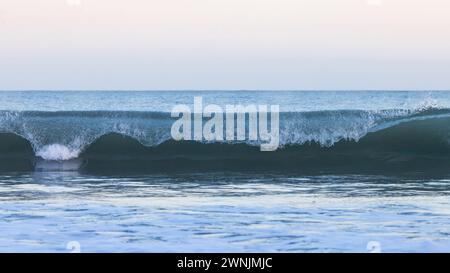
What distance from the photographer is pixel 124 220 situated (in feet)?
24.4

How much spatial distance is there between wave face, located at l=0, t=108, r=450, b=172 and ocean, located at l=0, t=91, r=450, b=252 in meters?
0.03

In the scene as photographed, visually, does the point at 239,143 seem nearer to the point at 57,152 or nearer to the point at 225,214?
the point at 57,152

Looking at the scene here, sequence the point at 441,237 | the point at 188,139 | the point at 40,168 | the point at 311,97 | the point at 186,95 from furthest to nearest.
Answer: the point at 186,95, the point at 311,97, the point at 188,139, the point at 40,168, the point at 441,237

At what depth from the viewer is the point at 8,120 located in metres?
16.5

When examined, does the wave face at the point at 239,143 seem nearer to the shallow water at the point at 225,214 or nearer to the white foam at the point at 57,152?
the white foam at the point at 57,152

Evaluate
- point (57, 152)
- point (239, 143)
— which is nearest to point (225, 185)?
point (239, 143)

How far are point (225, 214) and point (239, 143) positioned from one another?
7449 mm

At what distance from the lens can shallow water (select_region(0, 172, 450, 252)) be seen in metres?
6.45

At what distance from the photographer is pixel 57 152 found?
14742 millimetres
